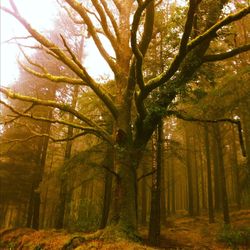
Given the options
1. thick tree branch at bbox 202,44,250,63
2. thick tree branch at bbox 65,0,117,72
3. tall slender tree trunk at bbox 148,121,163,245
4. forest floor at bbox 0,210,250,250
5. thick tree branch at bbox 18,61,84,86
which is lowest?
forest floor at bbox 0,210,250,250

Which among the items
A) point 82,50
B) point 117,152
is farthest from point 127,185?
point 82,50

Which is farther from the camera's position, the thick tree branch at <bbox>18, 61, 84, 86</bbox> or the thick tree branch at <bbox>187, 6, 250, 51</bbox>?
the thick tree branch at <bbox>18, 61, 84, 86</bbox>

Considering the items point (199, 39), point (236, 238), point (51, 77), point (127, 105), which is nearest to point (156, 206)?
point (236, 238)

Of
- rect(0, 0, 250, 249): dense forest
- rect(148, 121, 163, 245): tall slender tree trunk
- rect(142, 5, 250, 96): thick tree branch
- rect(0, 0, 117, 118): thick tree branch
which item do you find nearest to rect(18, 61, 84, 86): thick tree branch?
rect(0, 0, 250, 249): dense forest

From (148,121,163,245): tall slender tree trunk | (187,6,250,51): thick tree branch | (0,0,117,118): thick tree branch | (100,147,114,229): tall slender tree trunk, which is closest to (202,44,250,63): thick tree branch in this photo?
(187,6,250,51): thick tree branch

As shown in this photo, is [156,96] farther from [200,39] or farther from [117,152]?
[200,39]

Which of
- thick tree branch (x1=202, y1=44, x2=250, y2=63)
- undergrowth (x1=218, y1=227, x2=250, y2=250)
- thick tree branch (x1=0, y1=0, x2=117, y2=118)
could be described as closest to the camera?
thick tree branch (x1=202, y1=44, x2=250, y2=63)

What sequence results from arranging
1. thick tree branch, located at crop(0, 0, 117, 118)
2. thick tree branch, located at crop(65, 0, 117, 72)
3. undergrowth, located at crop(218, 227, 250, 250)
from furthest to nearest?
undergrowth, located at crop(218, 227, 250, 250)
thick tree branch, located at crop(65, 0, 117, 72)
thick tree branch, located at crop(0, 0, 117, 118)

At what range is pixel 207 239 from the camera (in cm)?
1199

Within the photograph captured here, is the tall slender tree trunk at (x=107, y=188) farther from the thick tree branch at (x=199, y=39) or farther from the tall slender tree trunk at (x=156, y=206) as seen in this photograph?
the thick tree branch at (x=199, y=39)

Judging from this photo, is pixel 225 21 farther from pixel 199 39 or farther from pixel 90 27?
pixel 90 27

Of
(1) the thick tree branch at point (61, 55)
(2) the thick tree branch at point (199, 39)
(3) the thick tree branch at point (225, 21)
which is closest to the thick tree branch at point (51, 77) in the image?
(1) the thick tree branch at point (61, 55)

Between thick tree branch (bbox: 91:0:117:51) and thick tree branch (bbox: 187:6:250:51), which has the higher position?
thick tree branch (bbox: 91:0:117:51)

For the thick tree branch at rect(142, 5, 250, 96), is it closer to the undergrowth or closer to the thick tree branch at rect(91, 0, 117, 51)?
the thick tree branch at rect(91, 0, 117, 51)
